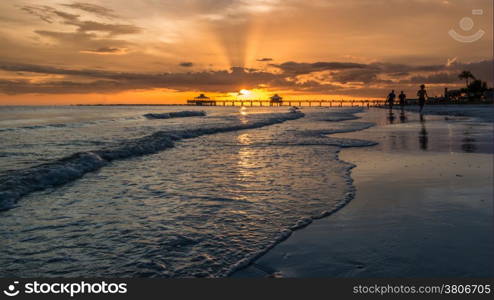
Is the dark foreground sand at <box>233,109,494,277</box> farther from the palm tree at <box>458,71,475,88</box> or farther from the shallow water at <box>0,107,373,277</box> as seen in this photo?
the palm tree at <box>458,71,475,88</box>

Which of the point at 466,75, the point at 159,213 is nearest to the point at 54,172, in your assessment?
the point at 159,213

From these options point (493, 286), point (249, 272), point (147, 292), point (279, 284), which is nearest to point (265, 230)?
point (249, 272)

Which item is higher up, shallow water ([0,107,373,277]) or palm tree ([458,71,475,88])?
palm tree ([458,71,475,88])

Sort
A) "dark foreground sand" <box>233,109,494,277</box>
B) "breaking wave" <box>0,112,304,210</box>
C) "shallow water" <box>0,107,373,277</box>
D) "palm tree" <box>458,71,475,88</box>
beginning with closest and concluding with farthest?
"dark foreground sand" <box>233,109,494,277</box>
"shallow water" <box>0,107,373,277</box>
"breaking wave" <box>0,112,304,210</box>
"palm tree" <box>458,71,475,88</box>

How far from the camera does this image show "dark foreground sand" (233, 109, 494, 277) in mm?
3490

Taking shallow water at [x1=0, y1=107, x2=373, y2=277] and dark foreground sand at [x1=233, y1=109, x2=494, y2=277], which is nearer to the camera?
dark foreground sand at [x1=233, y1=109, x2=494, y2=277]

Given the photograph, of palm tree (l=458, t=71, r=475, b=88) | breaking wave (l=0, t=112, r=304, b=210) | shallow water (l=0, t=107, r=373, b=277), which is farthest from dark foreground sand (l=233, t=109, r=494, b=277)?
palm tree (l=458, t=71, r=475, b=88)

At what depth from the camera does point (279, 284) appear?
3188 mm

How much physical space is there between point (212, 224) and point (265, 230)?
0.80m

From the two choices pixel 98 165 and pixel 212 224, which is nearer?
pixel 212 224

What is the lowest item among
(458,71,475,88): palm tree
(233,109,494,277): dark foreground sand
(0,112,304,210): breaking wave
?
(233,109,494,277): dark foreground sand

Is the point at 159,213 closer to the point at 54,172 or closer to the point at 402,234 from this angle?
the point at 402,234

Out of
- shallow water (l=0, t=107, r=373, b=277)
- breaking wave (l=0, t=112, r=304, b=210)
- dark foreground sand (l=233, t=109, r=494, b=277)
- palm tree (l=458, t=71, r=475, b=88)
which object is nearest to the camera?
dark foreground sand (l=233, t=109, r=494, b=277)

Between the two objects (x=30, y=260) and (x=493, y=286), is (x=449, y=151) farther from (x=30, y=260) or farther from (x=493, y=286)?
(x=30, y=260)
